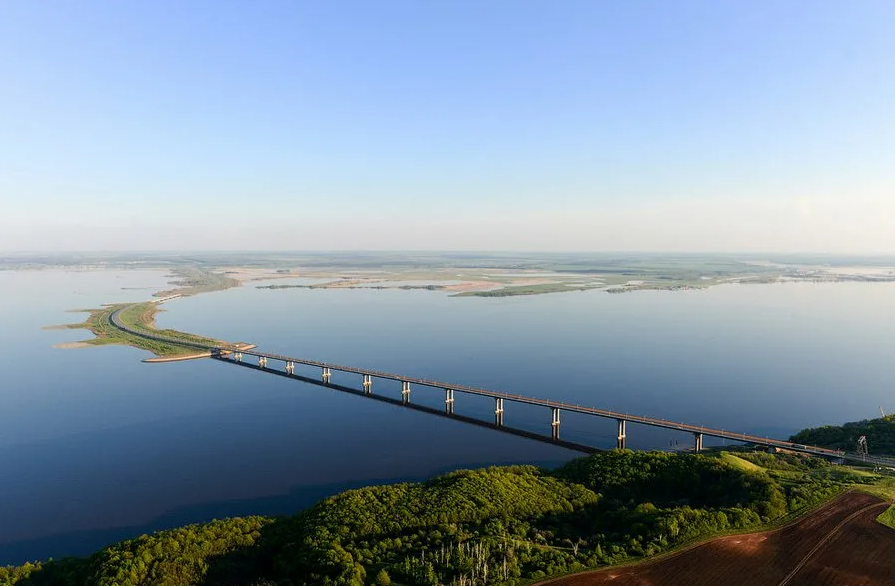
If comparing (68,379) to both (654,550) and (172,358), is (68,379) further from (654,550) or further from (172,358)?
(654,550)

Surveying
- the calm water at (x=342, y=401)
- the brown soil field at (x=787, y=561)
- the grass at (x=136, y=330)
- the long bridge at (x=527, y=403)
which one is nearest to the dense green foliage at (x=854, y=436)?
the long bridge at (x=527, y=403)

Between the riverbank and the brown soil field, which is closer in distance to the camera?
the brown soil field

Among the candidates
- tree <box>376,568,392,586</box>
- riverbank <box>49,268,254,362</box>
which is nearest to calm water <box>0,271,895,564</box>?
riverbank <box>49,268,254,362</box>

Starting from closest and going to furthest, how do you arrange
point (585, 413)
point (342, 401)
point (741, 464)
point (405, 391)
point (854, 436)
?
point (741, 464) < point (854, 436) < point (585, 413) < point (405, 391) < point (342, 401)

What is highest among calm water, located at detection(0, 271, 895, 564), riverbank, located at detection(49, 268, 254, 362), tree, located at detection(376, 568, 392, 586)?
riverbank, located at detection(49, 268, 254, 362)

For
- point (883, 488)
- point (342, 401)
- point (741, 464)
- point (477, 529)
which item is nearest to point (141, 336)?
point (342, 401)

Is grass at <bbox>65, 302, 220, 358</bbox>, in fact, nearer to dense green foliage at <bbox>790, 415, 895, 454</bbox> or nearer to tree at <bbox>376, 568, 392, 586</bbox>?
tree at <bbox>376, 568, 392, 586</bbox>

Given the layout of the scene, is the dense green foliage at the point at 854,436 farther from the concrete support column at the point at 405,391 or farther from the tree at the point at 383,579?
the tree at the point at 383,579

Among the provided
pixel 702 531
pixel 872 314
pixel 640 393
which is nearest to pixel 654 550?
pixel 702 531

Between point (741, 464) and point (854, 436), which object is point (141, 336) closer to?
point (741, 464)
